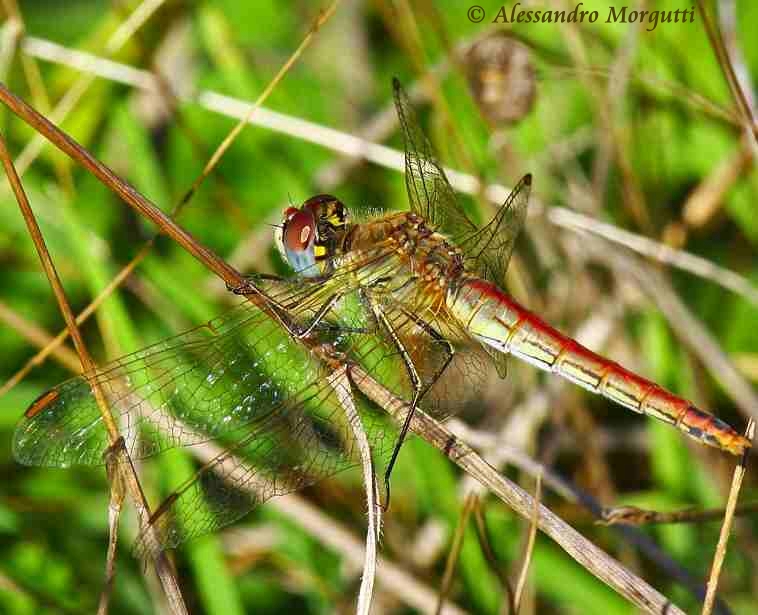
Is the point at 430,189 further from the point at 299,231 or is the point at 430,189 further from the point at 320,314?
the point at 320,314

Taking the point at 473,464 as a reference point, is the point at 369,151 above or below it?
above

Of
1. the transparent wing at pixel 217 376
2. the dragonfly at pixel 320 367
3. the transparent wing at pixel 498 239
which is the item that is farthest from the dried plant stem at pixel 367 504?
the transparent wing at pixel 498 239

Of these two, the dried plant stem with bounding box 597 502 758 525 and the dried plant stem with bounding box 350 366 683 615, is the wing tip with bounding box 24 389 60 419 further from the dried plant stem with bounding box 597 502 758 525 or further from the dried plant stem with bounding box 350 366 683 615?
the dried plant stem with bounding box 597 502 758 525

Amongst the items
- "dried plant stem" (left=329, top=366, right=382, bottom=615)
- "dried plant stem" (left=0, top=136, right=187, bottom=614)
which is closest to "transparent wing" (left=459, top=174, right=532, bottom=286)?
"dried plant stem" (left=329, top=366, right=382, bottom=615)

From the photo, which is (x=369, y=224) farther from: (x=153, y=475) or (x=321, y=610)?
(x=321, y=610)

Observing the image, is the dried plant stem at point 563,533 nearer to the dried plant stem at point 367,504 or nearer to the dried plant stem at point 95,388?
the dried plant stem at point 367,504

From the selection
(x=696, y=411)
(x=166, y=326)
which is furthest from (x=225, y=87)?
(x=696, y=411)

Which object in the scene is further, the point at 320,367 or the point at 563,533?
the point at 320,367

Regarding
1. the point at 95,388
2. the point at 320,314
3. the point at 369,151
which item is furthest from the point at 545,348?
the point at 95,388
